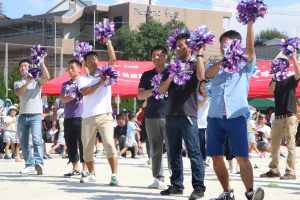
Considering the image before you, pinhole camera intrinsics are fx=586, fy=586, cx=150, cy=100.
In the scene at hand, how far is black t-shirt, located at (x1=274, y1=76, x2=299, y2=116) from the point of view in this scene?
1103 cm

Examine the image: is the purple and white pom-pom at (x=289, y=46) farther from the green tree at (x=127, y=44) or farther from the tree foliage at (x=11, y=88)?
the green tree at (x=127, y=44)

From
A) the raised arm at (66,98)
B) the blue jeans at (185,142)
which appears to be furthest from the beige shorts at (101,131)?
the blue jeans at (185,142)

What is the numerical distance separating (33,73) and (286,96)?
4772 millimetres

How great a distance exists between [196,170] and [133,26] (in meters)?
62.5

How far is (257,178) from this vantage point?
36.6ft

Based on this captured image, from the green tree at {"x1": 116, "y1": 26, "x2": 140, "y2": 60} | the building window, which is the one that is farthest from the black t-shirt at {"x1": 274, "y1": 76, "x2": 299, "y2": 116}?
the building window

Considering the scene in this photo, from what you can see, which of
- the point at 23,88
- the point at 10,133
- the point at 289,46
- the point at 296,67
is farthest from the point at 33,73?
the point at 10,133

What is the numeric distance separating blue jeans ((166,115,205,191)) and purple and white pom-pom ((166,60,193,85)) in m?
0.57

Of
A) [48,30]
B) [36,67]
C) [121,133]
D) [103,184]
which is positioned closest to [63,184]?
[103,184]

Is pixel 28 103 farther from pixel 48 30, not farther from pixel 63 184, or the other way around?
pixel 48 30

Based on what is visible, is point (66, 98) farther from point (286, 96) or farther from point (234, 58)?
point (234, 58)

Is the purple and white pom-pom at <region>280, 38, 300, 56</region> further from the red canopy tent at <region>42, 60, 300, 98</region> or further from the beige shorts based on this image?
the red canopy tent at <region>42, 60, 300, 98</region>

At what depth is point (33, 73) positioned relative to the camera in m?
11.0

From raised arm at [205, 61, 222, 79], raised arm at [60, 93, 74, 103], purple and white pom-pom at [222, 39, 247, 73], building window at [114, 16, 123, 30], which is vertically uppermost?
building window at [114, 16, 123, 30]
